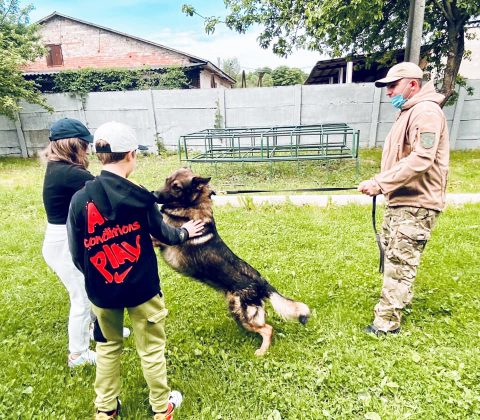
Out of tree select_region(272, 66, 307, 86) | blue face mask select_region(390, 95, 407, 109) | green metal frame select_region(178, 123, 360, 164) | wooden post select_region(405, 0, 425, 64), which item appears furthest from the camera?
tree select_region(272, 66, 307, 86)

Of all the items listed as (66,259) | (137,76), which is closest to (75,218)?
(66,259)

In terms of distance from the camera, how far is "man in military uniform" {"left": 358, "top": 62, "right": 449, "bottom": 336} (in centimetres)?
225

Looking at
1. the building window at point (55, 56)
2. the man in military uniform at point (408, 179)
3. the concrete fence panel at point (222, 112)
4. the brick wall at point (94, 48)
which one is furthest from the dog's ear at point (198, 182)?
the building window at point (55, 56)

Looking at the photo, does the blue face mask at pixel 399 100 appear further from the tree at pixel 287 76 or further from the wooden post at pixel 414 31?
the tree at pixel 287 76

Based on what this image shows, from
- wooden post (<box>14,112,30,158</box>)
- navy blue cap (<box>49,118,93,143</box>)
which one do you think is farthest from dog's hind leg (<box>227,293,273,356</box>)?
wooden post (<box>14,112,30,158</box>)

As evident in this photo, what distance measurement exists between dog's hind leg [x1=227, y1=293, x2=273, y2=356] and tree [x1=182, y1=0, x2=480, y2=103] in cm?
646

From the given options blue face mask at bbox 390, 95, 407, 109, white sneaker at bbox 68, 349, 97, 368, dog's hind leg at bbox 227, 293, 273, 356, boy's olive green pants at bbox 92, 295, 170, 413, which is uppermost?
blue face mask at bbox 390, 95, 407, 109

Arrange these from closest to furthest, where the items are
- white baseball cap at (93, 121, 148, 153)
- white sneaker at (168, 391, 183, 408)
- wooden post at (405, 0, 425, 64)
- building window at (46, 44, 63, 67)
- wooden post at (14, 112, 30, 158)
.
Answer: white baseball cap at (93, 121, 148, 153), white sneaker at (168, 391, 183, 408), wooden post at (405, 0, 425, 64), wooden post at (14, 112, 30, 158), building window at (46, 44, 63, 67)

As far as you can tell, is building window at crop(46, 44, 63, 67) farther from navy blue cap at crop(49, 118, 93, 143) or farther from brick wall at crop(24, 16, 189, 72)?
navy blue cap at crop(49, 118, 93, 143)

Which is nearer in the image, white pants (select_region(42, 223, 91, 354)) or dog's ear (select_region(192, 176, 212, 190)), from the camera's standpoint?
white pants (select_region(42, 223, 91, 354))

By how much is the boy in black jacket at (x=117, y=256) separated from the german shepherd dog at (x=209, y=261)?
1.75ft

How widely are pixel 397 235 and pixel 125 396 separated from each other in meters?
2.29

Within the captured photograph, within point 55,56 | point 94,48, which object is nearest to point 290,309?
point 94,48

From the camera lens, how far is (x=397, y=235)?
2.54m
